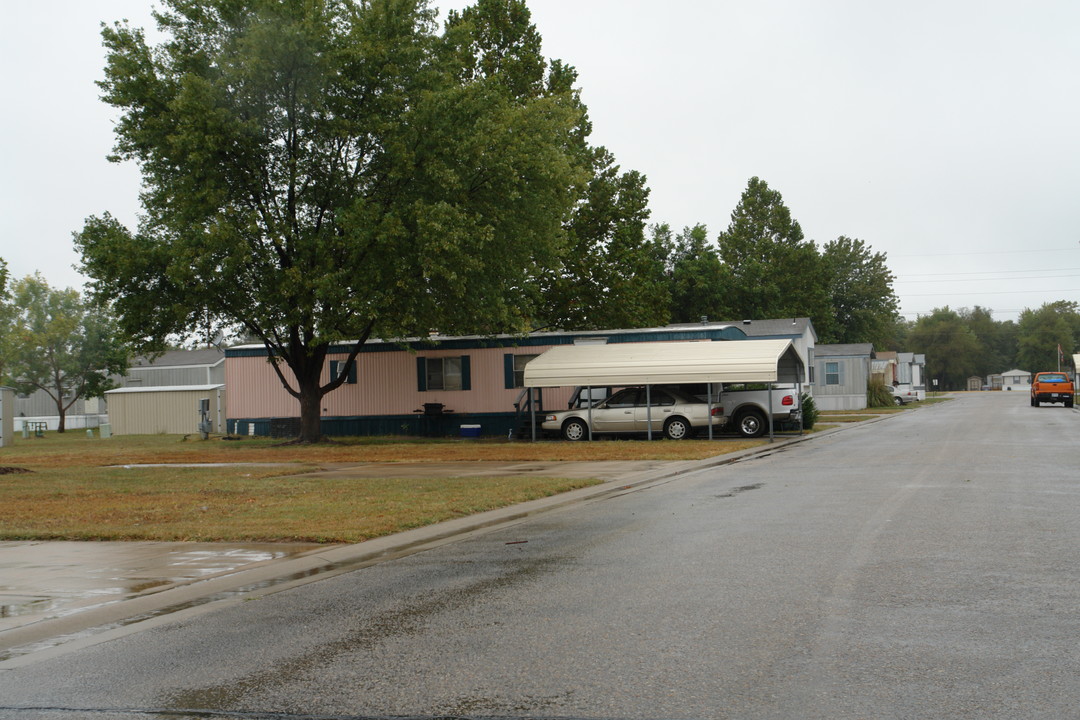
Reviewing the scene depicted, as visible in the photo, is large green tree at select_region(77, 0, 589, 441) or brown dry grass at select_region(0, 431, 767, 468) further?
large green tree at select_region(77, 0, 589, 441)

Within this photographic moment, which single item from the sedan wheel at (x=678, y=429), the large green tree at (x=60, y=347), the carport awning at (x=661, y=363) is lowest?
the sedan wheel at (x=678, y=429)

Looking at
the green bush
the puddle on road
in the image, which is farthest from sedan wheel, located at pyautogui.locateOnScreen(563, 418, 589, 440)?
the puddle on road

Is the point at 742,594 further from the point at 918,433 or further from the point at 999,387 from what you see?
the point at 999,387

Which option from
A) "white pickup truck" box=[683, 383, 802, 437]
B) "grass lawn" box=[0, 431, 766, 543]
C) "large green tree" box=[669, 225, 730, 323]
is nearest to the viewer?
"grass lawn" box=[0, 431, 766, 543]

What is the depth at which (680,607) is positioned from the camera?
695cm

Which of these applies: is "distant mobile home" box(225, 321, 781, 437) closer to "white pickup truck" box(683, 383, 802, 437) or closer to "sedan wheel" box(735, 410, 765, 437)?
"white pickup truck" box(683, 383, 802, 437)

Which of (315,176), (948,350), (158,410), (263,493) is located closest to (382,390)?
(315,176)

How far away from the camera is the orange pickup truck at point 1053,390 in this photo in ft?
183

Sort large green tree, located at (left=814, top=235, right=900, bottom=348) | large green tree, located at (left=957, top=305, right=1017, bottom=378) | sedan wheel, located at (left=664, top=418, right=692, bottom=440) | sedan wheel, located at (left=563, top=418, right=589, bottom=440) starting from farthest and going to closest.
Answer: large green tree, located at (left=957, top=305, right=1017, bottom=378), large green tree, located at (left=814, top=235, right=900, bottom=348), sedan wheel, located at (left=563, top=418, right=589, bottom=440), sedan wheel, located at (left=664, top=418, right=692, bottom=440)

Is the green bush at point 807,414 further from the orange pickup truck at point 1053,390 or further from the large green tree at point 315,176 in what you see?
the orange pickup truck at point 1053,390

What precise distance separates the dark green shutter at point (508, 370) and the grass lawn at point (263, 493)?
22.6 feet

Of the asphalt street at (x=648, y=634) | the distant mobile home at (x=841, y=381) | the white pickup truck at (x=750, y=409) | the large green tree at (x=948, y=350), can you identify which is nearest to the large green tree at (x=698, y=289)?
the distant mobile home at (x=841, y=381)

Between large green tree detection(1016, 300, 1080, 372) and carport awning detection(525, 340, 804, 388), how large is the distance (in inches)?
5209

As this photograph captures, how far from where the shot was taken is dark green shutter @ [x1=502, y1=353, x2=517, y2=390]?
115 feet
